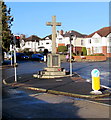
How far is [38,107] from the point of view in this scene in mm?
8828

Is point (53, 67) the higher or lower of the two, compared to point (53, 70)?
higher

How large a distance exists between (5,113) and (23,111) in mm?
605

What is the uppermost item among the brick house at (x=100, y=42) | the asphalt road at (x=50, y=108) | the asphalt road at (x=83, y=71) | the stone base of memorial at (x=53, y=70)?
the brick house at (x=100, y=42)

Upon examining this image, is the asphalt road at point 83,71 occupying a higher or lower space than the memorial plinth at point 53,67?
lower

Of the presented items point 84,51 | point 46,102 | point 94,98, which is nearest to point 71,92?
point 94,98

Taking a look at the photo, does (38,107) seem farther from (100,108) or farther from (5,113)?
(100,108)

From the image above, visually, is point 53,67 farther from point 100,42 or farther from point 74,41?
point 74,41

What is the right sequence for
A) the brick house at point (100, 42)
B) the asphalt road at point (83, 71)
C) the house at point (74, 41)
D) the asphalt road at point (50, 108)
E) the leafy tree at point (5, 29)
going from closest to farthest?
the asphalt road at point (50, 108) → the asphalt road at point (83, 71) → the leafy tree at point (5, 29) → the brick house at point (100, 42) → the house at point (74, 41)

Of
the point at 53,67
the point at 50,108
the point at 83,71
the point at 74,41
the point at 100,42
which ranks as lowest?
the point at 50,108

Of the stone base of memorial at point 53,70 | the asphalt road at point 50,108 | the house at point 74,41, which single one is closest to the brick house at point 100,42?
the house at point 74,41

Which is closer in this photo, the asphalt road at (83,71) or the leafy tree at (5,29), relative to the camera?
the asphalt road at (83,71)

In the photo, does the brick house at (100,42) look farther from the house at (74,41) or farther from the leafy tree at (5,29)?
the leafy tree at (5,29)

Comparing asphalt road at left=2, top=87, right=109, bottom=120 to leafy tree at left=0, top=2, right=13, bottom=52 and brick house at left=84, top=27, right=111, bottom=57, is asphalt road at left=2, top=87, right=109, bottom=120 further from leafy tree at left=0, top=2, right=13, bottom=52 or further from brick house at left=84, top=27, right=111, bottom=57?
brick house at left=84, top=27, right=111, bottom=57

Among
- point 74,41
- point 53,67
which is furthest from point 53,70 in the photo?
point 74,41
